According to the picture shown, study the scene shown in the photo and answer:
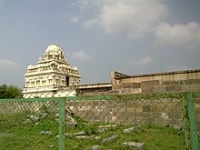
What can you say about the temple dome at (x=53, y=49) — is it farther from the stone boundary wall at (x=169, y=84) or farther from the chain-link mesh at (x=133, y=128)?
the chain-link mesh at (x=133, y=128)

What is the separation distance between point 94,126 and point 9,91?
35432 mm

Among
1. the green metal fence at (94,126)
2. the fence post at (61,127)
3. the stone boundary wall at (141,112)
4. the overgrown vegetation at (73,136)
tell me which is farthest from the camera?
the stone boundary wall at (141,112)

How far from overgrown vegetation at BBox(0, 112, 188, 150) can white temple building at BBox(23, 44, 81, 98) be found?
2188 centimetres

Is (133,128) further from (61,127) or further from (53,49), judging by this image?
(53,49)

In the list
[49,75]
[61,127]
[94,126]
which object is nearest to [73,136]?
[94,126]

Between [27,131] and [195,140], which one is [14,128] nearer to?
[27,131]

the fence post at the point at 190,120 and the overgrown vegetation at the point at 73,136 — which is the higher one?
the fence post at the point at 190,120

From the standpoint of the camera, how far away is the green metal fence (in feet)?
11.1

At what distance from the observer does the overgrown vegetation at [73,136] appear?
3.78 m

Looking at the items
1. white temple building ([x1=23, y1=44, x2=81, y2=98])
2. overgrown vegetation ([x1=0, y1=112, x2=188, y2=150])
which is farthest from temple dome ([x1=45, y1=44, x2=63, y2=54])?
overgrown vegetation ([x1=0, y1=112, x2=188, y2=150])

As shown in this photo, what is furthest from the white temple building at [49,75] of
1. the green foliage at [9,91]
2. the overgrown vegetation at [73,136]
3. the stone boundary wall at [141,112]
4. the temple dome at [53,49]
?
the stone boundary wall at [141,112]

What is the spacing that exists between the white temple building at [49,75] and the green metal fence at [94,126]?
72.1ft

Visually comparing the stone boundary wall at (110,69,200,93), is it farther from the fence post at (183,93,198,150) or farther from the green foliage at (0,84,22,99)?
the green foliage at (0,84,22,99)

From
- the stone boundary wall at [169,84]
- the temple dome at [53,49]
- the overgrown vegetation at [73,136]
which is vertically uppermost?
the temple dome at [53,49]
